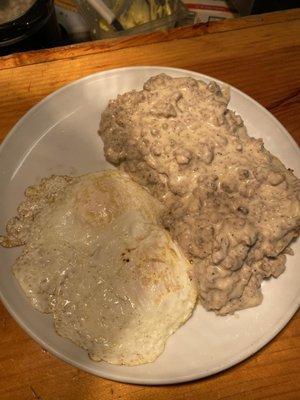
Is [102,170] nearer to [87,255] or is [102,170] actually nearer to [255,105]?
[87,255]

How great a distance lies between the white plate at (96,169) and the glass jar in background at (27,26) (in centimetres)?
33

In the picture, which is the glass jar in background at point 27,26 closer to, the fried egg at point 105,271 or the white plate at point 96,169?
the white plate at point 96,169

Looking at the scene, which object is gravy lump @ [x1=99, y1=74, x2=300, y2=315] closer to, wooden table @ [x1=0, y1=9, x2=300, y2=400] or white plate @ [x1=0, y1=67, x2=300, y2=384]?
white plate @ [x1=0, y1=67, x2=300, y2=384]

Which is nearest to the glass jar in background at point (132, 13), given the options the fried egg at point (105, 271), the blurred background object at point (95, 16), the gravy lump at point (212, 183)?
the blurred background object at point (95, 16)

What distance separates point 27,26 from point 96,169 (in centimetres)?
63

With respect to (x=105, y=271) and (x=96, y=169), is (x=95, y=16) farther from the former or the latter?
(x=105, y=271)

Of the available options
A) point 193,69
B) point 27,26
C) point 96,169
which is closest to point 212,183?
point 96,169

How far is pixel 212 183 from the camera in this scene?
132 centimetres

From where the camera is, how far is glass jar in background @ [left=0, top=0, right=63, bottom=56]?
5.28 ft

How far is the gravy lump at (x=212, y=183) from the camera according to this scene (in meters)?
1.26

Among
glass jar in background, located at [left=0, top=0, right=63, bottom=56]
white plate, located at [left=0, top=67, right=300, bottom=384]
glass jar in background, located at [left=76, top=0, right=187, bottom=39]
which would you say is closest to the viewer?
white plate, located at [left=0, top=67, right=300, bottom=384]

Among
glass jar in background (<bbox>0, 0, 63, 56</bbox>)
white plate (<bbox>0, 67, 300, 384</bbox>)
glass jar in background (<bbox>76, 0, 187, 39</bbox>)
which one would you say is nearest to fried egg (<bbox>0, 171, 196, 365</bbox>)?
white plate (<bbox>0, 67, 300, 384</bbox>)

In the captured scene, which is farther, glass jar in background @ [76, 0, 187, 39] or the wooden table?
glass jar in background @ [76, 0, 187, 39]

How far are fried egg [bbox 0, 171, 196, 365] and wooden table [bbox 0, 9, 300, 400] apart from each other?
0.13 m
